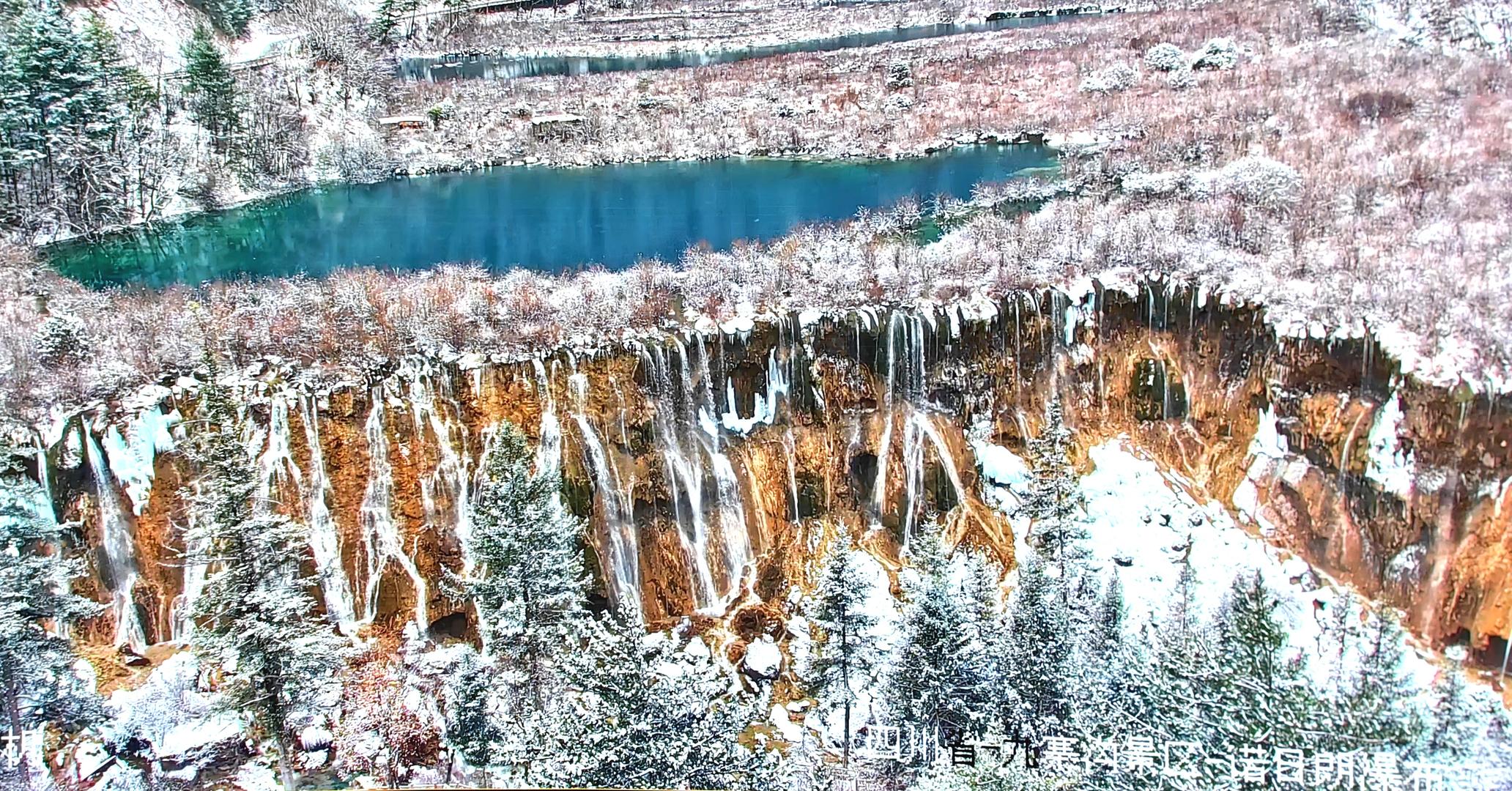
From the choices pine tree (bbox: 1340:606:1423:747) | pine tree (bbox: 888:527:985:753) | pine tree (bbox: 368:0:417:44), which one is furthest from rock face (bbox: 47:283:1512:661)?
pine tree (bbox: 368:0:417:44)

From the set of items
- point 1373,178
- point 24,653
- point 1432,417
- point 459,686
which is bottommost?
point 459,686

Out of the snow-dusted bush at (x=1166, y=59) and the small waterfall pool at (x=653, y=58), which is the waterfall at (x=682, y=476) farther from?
the small waterfall pool at (x=653, y=58)

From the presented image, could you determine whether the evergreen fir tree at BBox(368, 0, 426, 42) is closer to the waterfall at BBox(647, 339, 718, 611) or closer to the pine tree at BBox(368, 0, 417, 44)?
the pine tree at BBox(368, 0, 417, 44)

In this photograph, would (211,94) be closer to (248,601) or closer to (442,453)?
(442,453)

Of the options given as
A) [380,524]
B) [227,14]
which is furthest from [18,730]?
[227,14]

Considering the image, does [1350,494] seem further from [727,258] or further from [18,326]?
[18,326]

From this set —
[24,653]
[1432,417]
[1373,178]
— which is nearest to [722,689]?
[24,653]
